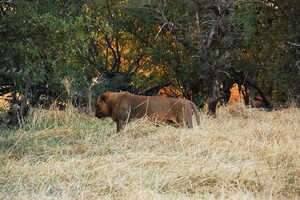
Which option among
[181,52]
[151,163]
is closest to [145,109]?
[151,163]

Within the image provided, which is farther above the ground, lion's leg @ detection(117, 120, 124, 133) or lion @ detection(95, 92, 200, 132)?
lion @ detection(95, 92, 200, 132)

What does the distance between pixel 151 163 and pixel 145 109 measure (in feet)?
11.4

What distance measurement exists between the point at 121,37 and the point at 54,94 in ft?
11.5

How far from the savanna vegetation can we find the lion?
459mm

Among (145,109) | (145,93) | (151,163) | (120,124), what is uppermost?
(151,163)

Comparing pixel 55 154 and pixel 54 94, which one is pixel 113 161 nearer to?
pixel 55 154

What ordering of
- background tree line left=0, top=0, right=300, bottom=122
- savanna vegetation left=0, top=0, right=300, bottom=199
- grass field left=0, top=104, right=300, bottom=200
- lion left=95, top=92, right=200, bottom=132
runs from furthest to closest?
1. background tree line left=0, top=0, right=300, bottom=122
2. lion left=95, top=92, right=200, bottom=132
3. savanna vegetation left=0, top=0, right=300, bottom=199
4. grass field left=0, top=104, right=300, bottom=200

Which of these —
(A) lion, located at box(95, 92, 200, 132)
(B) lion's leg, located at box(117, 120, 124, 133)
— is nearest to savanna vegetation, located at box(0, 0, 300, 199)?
(B) lion's leg, located at box(117, 120, 124, 133)

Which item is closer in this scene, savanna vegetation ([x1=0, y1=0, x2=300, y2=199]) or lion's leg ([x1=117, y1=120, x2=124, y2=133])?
savanna vegetation ([x1=0, y1=0, x2=300, y2=199])

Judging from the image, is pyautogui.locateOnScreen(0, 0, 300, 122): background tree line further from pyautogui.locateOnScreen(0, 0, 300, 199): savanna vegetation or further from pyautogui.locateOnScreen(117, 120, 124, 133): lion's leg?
pyautogui.locateOnScreen(117, 120, 124, 133): lion's leg

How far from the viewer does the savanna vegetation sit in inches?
216

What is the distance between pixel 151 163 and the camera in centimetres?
608

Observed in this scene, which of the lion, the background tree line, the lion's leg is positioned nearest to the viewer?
the lion's leg

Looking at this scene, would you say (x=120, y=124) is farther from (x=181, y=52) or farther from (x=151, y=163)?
(x=181, y=52)
